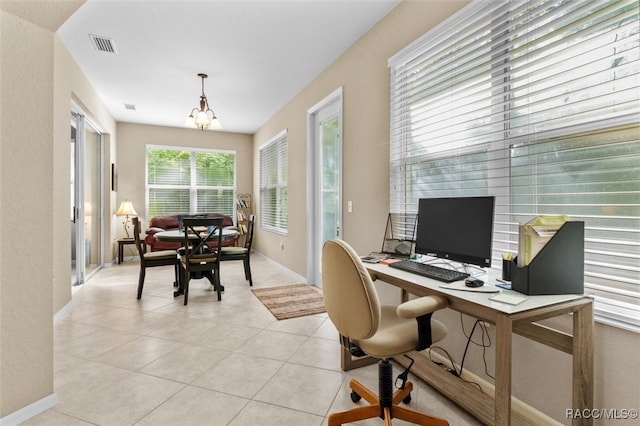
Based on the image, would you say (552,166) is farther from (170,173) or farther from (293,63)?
(170,173)

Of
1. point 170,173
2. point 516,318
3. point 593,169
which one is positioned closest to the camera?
point 516,318

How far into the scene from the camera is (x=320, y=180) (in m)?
4.25

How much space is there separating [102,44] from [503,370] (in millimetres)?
4325

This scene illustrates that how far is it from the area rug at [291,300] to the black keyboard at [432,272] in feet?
5.30

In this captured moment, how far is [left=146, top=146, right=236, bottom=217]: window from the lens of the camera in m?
6.81

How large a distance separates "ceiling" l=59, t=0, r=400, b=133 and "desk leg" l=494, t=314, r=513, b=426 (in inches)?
101

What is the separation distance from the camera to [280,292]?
13.2 ft

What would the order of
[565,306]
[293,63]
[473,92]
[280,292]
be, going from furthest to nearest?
[280,292] < [293,63] < [473,92] < [565,306]

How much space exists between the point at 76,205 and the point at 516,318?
198 inches

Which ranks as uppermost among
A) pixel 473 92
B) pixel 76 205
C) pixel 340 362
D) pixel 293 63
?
pixel 293 63

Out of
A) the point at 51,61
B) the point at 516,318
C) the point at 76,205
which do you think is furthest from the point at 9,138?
the point at 76,205

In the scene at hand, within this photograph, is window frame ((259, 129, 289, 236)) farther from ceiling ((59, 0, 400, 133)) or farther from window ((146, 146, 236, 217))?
window ((146, 146, 236, 217))

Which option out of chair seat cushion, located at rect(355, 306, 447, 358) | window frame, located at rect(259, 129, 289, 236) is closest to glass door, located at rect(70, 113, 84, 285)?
window frame, located at rect(259, 129, 289, 236)

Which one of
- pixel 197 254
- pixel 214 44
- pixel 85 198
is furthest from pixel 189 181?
pixel 214 44
